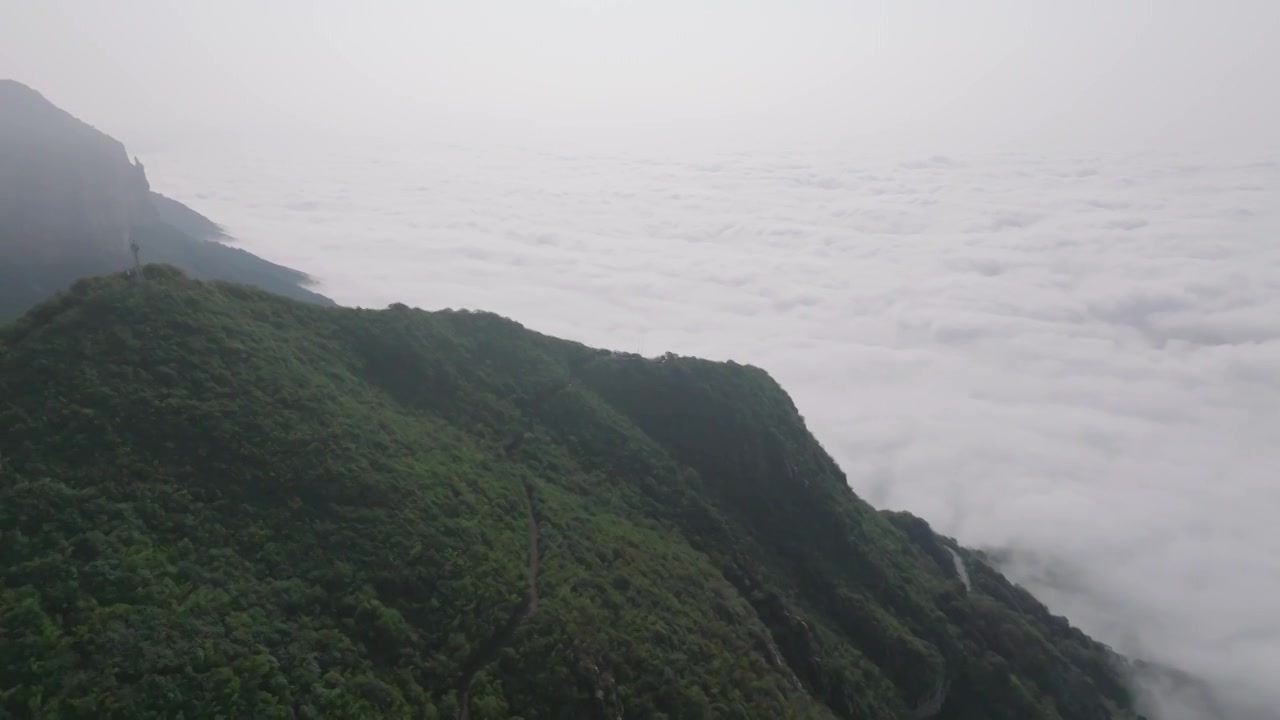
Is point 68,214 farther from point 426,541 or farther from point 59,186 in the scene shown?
point 426,541

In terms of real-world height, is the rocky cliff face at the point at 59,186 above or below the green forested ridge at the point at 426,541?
above

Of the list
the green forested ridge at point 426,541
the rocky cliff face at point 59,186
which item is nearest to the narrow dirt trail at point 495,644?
the green forested ridge at point 426,541

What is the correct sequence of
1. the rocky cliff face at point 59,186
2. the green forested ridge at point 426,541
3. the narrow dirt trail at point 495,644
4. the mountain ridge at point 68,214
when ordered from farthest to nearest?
the rocky cliff face at point 59,186, the mountain ridge at point 68,214, the narrow dirt trail at point 495,644, the green forested ridge at point 426,541

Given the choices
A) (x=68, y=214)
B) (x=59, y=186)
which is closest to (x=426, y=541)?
(x=68, y=214)

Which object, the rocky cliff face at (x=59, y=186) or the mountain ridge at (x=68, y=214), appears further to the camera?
the rocky cliff face at (x=59, y=186)

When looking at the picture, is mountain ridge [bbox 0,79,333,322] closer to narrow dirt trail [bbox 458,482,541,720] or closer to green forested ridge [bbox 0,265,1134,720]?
green forested ridge [bbox 0,265,1134,720]

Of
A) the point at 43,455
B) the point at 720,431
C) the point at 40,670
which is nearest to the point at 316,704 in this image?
the point at 40,670

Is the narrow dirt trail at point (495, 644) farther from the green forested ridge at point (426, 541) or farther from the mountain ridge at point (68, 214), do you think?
the mountain ridge at point (68, 214)
